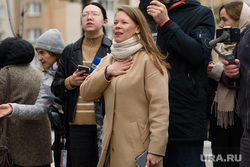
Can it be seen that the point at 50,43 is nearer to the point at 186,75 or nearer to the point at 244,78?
the point at 186,75

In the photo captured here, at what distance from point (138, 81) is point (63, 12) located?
124ft

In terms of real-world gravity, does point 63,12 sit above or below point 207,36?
below

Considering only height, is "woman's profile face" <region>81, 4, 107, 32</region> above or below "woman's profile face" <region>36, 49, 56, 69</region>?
above

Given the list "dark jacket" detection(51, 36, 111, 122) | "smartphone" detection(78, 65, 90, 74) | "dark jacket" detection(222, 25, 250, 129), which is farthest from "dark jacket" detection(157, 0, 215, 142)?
"dark jacket" detection(51, 36, 111, 122)

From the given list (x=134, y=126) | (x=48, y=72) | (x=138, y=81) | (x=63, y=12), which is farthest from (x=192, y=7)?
(x=63, y=12)

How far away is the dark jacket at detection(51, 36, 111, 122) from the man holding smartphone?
3.50 ft

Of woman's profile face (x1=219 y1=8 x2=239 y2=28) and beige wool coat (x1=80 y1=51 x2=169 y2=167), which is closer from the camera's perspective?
beige wool coat (x1=80 y1=51 x2=169 y2=167)

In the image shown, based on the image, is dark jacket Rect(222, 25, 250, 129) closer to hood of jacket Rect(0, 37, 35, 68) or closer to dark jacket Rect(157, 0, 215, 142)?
dark jacket Rect(157, 0, 215, 142)

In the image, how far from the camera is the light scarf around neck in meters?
3.77

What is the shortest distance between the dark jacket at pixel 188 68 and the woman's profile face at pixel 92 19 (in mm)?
1097

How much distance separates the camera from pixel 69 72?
5.02 meters

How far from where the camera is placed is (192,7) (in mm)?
4105

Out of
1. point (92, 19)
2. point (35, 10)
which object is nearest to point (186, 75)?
point (92, 19)

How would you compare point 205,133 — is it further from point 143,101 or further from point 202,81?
point 143,101
